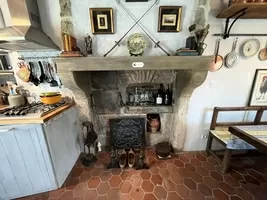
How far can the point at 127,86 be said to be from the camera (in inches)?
74.7

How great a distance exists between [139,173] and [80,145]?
3.17 ft

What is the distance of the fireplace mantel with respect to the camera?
138 cm

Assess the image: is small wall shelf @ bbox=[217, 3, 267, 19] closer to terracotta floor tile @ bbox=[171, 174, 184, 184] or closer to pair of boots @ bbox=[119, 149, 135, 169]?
terracotta floor tile @ bbox=[171, 174, 184, 184]

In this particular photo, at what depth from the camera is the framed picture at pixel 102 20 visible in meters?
1.44

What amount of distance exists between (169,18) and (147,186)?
1951 millimetres

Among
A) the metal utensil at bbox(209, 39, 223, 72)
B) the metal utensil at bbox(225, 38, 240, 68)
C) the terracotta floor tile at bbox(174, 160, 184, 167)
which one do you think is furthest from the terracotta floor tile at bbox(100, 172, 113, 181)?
the metal utensil at bbox(225, 38, 240, 68)

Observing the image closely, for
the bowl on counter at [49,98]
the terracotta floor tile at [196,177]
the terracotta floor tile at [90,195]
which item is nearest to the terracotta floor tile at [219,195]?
the terracotta floor tile at [196,177]

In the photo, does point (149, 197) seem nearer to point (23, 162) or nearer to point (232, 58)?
point (23, 162)

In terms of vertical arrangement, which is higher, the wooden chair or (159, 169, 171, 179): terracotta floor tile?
the wooden chair

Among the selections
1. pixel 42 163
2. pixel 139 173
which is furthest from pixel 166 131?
pixel 42 163

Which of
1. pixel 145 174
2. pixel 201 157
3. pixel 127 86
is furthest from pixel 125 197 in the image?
pixel 127 86

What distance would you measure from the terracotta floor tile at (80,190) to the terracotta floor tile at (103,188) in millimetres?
151

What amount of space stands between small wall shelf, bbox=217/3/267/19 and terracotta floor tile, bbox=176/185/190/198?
1945 millimetres

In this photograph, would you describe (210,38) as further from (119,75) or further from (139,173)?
(139,173)
